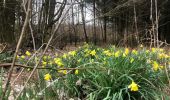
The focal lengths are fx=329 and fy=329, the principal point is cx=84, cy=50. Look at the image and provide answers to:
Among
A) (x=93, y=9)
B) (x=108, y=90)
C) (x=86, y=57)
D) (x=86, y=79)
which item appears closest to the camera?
(x=108, y=90)

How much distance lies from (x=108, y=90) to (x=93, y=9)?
14.3 m

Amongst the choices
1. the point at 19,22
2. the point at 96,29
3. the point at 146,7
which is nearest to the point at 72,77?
the point at 19,22

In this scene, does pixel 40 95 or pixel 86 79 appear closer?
pixel 40 95

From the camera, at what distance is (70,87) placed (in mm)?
3842

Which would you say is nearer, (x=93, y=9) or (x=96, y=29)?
(x=93, y=9)

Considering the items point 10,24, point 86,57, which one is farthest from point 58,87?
point 10,24

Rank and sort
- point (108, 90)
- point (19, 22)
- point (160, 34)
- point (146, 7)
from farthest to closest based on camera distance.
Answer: point (160, 34) → point (146, 7) → point (19, 22) → point (108, 90)

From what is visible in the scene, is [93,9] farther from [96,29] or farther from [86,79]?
[86,79]

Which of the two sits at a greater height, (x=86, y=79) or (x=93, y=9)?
(x=93, y=9)

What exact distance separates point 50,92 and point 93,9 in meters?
14.3

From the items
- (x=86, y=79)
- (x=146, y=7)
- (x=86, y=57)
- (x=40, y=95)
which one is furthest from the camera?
(x=146, y=7)

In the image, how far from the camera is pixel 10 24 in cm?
992

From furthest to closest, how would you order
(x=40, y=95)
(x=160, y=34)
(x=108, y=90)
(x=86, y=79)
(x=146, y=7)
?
(x=160, y=34) → (x=146, y=7) → (x=86, y=79) → (x=108, y=90) → (x=40, y=95)

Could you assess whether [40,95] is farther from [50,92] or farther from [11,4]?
[11,4]
